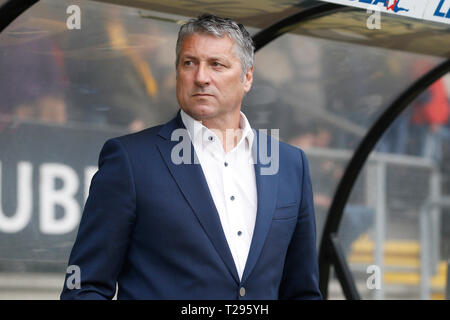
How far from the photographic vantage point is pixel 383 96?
18.4 ft

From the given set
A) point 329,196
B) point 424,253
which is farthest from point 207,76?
point 424,253

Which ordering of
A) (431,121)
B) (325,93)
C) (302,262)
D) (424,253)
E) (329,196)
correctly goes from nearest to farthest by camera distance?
1. (302,262)
2. (329,196)
3. (325,93)
4. (424,253)
5. (431,121)

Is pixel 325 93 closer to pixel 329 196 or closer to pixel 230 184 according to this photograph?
pixel 329 196

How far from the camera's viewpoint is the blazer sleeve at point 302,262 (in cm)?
249

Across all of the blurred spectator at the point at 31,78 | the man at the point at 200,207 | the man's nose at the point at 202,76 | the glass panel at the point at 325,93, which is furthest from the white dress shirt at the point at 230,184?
the glass panel at the point at 325,93

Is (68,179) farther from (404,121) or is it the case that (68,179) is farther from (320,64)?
(404,121)

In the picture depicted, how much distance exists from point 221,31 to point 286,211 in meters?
0.56

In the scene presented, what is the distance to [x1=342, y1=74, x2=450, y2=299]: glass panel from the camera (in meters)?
7.87

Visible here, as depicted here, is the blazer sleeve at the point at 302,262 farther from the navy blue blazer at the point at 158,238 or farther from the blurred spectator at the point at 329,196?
the blurred spectator at the point at 329,196

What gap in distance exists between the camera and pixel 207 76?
2.32 meters

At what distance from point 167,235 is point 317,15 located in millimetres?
1958

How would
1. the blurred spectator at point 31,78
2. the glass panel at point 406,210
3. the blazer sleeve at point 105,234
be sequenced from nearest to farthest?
1. the blazer sleeve at point 105,234
2. the blurred spectator at point 31,78
3. the glass panel at point 406,210

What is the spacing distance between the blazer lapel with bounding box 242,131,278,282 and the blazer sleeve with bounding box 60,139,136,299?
0.35m
